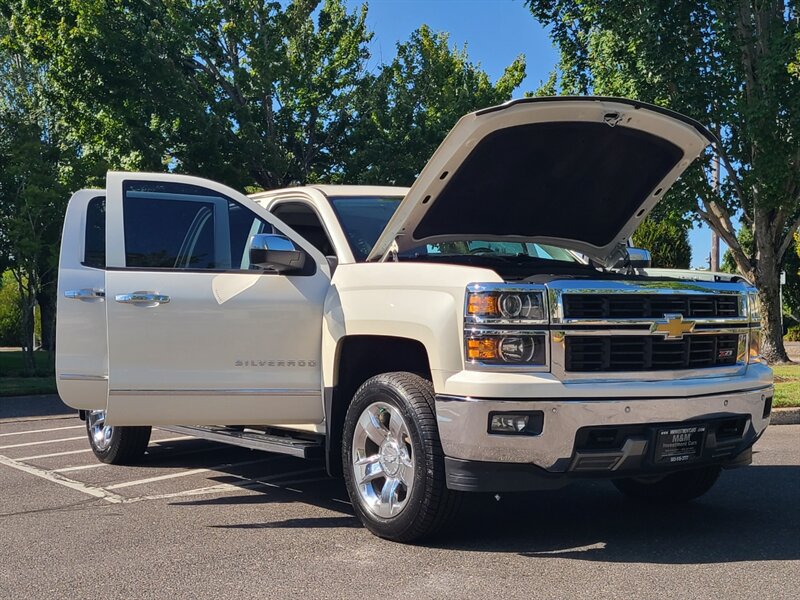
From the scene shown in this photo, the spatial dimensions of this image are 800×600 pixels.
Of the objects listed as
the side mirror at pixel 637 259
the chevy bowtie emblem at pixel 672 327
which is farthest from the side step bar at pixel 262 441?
the side mirror at pixel 637 259

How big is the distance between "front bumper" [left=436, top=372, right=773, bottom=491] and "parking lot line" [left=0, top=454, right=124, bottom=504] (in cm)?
290

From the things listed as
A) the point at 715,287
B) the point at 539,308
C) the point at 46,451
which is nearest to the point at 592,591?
the point at 539,308

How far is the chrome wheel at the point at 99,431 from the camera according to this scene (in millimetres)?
7904

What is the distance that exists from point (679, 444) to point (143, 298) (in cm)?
317

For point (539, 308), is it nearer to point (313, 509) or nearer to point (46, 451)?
point (313, 509)

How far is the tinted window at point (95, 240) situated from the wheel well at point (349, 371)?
1707 mm

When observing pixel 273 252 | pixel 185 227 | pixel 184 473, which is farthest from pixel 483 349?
pixel 184 473

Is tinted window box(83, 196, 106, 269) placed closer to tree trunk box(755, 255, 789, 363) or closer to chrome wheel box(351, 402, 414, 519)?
chrome wheel box(351, 402, 414, 519)

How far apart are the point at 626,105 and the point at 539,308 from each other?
1539mm

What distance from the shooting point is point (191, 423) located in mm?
5680

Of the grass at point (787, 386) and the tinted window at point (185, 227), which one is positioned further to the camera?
the grass at point (787, 386)

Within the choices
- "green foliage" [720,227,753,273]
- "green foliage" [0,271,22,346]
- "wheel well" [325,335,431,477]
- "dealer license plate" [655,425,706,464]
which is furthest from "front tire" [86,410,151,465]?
"green foliage" [0,271,22,346]

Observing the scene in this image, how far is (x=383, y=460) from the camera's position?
516 centimetres

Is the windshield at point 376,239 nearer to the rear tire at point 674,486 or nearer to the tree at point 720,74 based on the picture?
the rear tire at point 674,486
